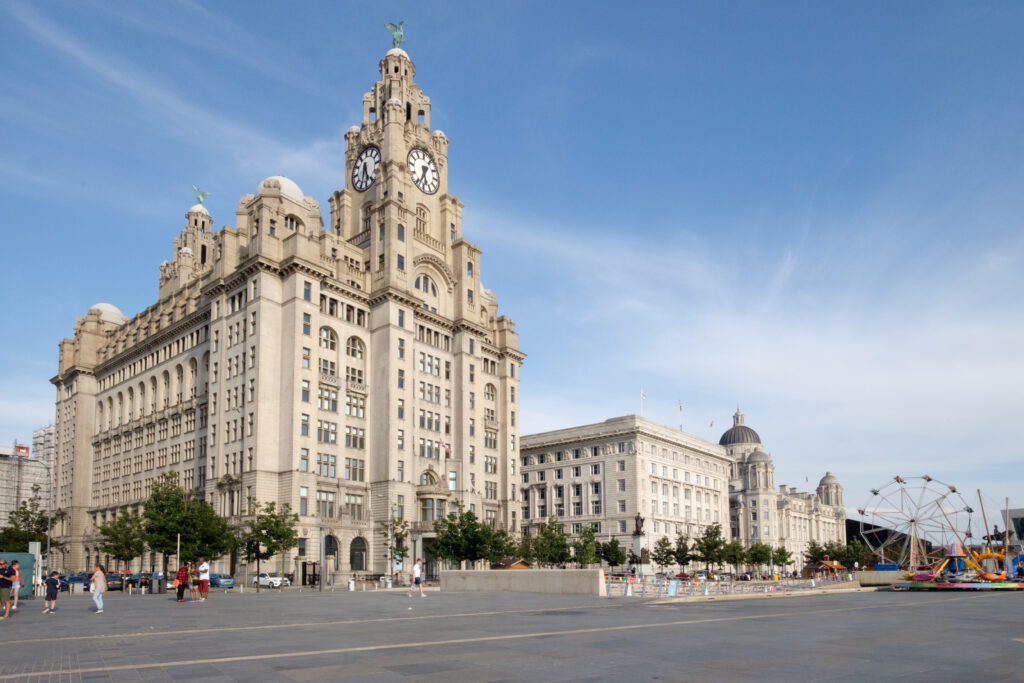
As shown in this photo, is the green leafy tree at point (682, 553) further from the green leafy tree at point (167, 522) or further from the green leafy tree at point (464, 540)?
the green leafy tree at point (167, 522)

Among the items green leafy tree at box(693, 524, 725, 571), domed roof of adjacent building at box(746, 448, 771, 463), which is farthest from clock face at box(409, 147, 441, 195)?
domed roof of adjacent building at box(746, 448, 771, 463)

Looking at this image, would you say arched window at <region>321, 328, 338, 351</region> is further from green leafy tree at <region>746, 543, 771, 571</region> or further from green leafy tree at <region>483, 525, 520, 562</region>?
green leafy tree at <region>746, 543, 771, 571</region>

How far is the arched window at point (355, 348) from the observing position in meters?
82.6

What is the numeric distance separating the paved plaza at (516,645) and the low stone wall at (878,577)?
49337 millimetres

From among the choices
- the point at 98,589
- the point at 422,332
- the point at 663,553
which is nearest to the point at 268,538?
the point at 98,589

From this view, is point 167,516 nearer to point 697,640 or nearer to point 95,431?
point 697,640

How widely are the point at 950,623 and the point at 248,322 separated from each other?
65.3m

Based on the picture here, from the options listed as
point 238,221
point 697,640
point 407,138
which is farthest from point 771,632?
point 407,138

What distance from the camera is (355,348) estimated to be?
3282 inches

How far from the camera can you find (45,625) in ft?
83.2

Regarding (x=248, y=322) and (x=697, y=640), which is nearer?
(x=697, y=640)

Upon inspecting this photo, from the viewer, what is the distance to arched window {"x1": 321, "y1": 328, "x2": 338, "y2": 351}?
3123 inches

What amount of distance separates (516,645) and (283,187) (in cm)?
7696

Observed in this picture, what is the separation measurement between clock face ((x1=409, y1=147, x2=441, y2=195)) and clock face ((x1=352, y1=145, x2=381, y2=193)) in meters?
4.12
